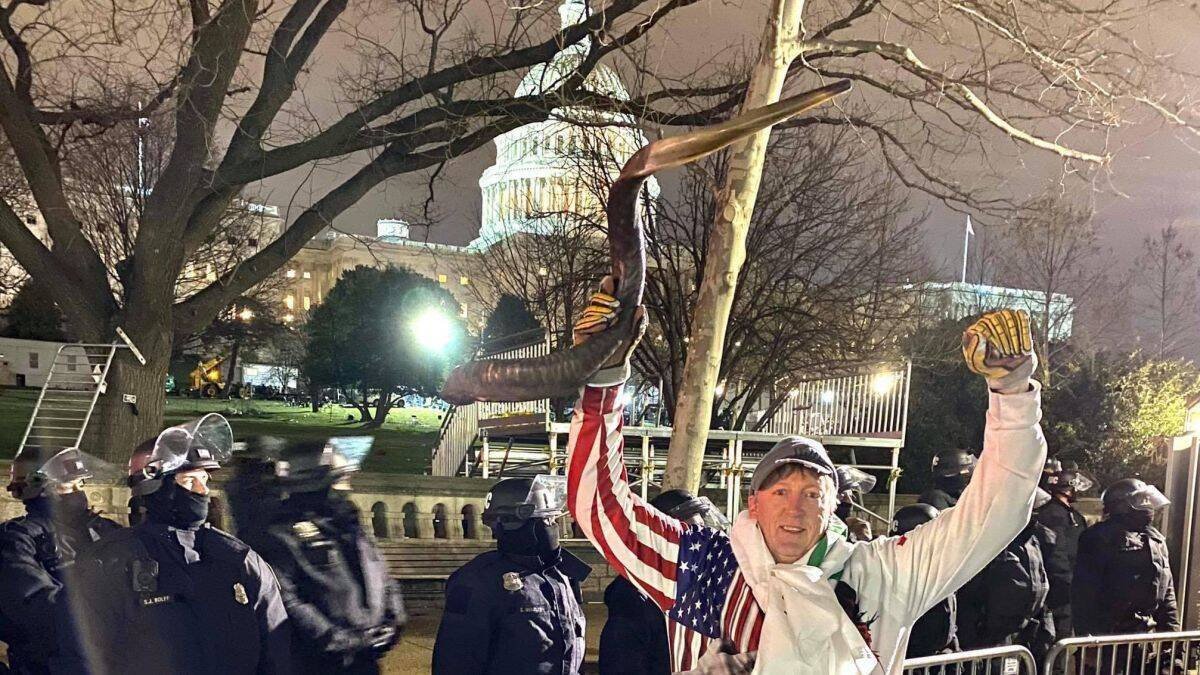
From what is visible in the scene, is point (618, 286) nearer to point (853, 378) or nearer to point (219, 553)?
point (219, 553)

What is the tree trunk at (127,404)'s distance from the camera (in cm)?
855

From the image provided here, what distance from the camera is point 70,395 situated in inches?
363

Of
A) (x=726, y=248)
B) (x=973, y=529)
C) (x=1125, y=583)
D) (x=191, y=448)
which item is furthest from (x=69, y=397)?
(x=1125, y=583)

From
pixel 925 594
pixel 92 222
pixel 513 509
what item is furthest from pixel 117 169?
pixel 925 594

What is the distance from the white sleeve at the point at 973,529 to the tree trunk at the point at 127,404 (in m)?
8.70

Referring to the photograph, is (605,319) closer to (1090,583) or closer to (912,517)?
(912,517)

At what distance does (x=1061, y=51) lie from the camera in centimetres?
643

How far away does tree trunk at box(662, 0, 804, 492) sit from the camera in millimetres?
5211

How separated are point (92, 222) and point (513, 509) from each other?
14054 millimetres

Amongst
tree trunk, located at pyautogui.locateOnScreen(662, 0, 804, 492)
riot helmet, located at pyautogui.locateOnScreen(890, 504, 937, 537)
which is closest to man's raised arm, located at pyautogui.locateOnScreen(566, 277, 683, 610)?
A: tree trunk, located at pyautogui.locateOnScreen(662, 0, 804, 492)

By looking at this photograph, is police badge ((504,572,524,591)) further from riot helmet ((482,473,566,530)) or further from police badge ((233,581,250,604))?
police badge ((233,581,250,604))

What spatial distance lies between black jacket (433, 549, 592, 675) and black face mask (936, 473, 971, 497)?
4.24 meters

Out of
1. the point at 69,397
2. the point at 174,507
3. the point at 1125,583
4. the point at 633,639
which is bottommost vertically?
the point at 633,639

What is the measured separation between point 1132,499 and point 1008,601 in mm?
1565
